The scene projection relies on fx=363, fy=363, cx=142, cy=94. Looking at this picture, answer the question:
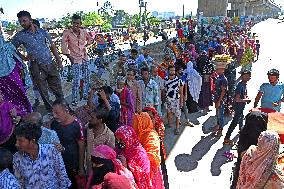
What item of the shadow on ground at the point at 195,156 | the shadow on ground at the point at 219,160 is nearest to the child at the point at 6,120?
the shadow on ground at the point at 195,156

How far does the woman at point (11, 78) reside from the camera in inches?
176

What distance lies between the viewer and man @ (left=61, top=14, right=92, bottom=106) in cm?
645

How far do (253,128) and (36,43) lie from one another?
10.8 ft

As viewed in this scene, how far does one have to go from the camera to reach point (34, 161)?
3250mm

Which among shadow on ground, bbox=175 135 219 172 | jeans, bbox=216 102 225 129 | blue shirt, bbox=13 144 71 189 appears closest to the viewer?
blue shirt, bbox=13 144 71 189

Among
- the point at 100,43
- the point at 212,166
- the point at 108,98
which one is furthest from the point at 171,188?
the point at 100,43

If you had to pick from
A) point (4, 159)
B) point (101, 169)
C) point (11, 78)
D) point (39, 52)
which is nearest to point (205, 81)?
point (39, 52)

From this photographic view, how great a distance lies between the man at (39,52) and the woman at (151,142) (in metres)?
1.77

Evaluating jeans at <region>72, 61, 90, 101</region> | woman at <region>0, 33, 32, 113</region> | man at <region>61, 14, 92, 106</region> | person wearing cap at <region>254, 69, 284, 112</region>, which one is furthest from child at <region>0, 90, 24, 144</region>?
person wearing cap at <region>254, 69, 284, 112</region>

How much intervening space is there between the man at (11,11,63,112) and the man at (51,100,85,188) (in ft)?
5.78

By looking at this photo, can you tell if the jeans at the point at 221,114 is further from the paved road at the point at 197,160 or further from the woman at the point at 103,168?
the woman at the point at 103,168

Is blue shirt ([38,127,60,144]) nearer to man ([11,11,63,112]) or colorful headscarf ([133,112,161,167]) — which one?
colorful headscarf ([133,112,161,167])

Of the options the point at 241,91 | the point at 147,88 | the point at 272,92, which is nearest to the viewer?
the point at 272,92

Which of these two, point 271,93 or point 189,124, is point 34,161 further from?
point 189,124
